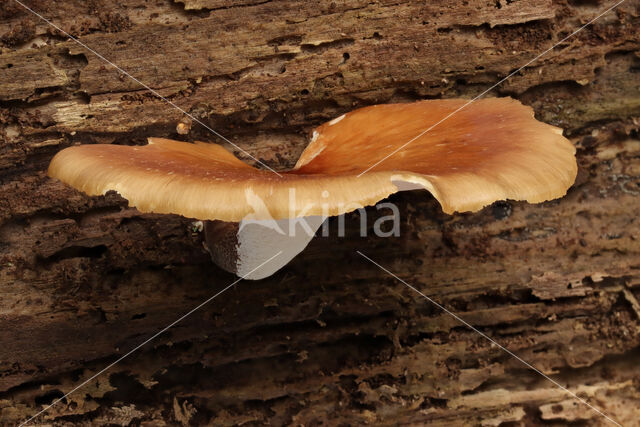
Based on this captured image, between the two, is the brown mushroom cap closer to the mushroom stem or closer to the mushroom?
the mushroom

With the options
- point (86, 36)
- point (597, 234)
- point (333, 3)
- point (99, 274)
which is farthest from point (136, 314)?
point (597, 234)

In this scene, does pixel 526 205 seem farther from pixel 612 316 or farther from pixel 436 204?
pixel 612 316

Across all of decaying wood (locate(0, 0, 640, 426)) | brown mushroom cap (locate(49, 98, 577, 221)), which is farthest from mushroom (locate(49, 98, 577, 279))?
decaying wood (locate(0, 0, 640, 426))

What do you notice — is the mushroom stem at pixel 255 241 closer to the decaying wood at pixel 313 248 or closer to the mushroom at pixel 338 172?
the mushroom at pixel 338 172

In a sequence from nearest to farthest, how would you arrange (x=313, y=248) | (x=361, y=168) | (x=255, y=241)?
(x=361, y=168) < (x=255, y=241) < (x=313, y=248)

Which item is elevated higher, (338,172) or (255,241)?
(338,172)

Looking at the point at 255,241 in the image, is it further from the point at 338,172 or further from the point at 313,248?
the point at 338,172

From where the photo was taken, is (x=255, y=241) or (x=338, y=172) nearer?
(x=338, y=172)

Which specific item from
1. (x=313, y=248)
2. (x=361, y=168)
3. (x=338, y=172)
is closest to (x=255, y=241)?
(x=313, y=248)
